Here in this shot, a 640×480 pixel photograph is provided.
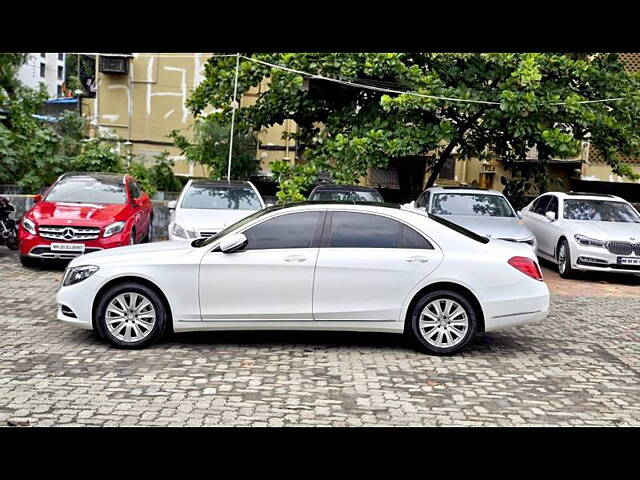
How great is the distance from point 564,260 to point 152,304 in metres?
9.22

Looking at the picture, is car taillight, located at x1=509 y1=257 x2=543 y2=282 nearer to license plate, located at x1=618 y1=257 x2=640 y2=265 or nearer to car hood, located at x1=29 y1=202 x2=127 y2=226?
license plate, located at x1=618 y1=257 x2=640 y2=265

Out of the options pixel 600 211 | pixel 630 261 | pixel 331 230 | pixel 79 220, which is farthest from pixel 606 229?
pixel 79 220

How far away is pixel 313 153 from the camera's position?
59.4ft

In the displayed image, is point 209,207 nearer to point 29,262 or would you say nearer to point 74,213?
point 74,213

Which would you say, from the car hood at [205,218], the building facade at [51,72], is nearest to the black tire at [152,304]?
the car hood at [205,218]

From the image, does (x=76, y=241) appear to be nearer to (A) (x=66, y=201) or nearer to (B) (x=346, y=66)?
(A) (x=66, y=201)

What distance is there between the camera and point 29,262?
13.1 metres

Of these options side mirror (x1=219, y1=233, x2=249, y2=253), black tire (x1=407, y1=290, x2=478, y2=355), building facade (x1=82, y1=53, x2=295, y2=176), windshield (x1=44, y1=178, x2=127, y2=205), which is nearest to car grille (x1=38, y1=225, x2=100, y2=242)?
windshield (x1=44, y1=178, x2=127, y2=205)

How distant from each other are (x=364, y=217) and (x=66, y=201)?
720 cm

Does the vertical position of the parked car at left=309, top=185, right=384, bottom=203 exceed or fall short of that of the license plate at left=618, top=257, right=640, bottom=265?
it exceeds it

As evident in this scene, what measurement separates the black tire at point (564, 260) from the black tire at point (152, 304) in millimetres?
8954

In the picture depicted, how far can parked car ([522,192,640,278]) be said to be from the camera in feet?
44.9

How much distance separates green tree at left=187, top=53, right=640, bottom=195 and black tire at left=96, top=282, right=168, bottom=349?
956 cm

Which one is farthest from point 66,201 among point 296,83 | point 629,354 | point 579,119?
point 579,119
